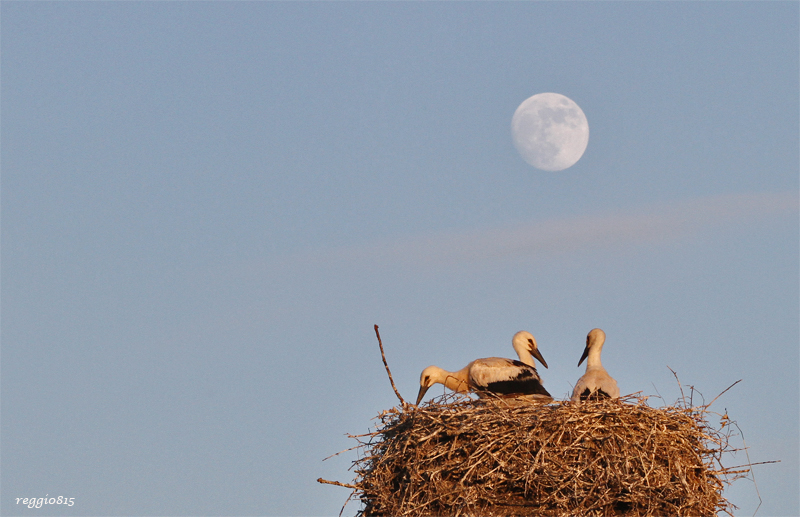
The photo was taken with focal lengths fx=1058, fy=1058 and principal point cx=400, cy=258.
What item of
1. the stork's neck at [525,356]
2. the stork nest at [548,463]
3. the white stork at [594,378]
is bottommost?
the stork nest at [548,463]

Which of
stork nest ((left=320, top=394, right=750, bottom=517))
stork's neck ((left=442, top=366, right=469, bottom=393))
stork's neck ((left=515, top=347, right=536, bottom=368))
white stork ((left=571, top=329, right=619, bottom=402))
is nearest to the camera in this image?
stork nest ((left=320, top=394, right=750, bottom=517))

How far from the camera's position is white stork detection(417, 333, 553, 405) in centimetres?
1139

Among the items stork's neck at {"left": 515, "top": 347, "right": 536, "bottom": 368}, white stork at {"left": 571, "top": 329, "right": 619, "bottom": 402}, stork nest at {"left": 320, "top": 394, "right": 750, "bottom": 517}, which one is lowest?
stork nest at {"left": 320, "top": 394, "right": 750, "bottom": 517}

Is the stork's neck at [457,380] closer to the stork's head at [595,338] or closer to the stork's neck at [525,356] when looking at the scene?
the stork's neck at [525,356]

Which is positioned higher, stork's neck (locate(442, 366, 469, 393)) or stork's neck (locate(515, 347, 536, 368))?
stork's neck (locate(515, 347, 536, 368))

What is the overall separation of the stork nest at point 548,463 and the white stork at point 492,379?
4.19ft

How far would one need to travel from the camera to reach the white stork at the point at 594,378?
1085cm

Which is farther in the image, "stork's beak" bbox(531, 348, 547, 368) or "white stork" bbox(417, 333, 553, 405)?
"stork's beak" bbox(531, 348, 547, 368)

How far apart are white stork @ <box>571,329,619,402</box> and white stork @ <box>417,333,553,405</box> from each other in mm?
377

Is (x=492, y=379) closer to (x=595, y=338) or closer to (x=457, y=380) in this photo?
(x=457, y=380)

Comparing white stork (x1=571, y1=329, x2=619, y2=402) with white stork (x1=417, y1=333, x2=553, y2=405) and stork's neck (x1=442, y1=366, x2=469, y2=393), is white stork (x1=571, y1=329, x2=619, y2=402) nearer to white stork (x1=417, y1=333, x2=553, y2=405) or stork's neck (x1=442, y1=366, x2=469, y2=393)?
white stork (x1=417, y1=333, x2=553, y2=405)

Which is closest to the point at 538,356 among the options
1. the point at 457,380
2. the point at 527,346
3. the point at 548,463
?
the point at 527,346

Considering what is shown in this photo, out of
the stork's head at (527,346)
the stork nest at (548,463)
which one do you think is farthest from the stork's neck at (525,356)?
the stork nest at (548,463)

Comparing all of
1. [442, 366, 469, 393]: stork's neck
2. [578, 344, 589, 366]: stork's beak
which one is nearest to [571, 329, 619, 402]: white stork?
[578, 344, 589, 366]: stork's beak
